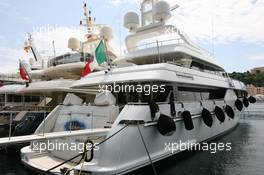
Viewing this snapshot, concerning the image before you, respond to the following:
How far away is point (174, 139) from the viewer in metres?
10.2

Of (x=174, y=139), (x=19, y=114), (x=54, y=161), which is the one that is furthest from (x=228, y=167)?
(x=19, y=114)

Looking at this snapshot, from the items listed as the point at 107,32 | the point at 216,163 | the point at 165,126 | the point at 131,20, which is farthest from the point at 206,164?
the point at 107,32

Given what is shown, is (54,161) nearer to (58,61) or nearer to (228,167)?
(228,167)

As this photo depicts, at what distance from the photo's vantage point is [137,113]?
8289mm

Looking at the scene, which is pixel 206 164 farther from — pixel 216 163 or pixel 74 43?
pixel 74 43

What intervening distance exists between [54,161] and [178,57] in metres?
8.35
